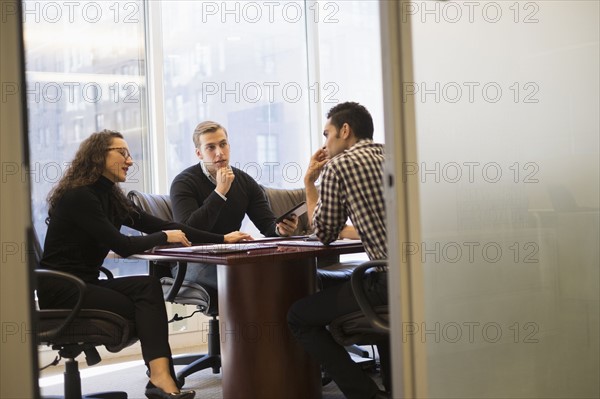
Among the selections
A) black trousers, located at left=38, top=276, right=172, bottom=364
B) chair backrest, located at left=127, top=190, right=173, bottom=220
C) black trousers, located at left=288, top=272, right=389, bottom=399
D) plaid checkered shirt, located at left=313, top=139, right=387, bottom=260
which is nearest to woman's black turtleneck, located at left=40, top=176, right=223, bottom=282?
black trousers, located at left=38, top=276, right=172, bottom=364

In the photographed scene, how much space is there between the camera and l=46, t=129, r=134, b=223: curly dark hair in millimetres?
3234

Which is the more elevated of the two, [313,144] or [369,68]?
[369,68]

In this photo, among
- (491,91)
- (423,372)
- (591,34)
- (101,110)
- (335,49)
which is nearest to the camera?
(423,372)

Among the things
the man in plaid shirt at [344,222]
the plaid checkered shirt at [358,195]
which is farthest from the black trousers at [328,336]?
the plaid checkered shirt at [358,195]

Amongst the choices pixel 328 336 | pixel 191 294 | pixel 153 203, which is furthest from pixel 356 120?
pixel 153 203

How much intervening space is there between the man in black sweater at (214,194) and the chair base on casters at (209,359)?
471mm

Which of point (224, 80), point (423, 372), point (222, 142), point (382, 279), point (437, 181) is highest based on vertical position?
point (224, 80)

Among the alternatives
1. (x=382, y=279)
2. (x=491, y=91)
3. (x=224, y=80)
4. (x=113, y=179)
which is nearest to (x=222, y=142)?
(x=113, y=179)

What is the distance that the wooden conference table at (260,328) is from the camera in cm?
311

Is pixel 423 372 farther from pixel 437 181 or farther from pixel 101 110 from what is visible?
pixel 101 110

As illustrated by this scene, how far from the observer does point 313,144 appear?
593 centimetres

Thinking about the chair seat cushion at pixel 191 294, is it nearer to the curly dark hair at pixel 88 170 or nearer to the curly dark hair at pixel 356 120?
the curly dark hair at pixel 88 170

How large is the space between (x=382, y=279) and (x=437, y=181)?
1.87ft

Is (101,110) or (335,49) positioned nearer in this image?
(101,110)
